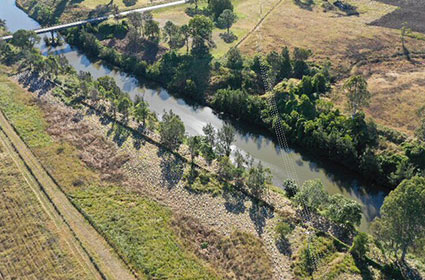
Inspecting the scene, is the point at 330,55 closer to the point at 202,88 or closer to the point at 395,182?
the point at 202,88

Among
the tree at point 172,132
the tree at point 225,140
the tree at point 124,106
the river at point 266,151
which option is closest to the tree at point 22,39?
the river at point 266,151

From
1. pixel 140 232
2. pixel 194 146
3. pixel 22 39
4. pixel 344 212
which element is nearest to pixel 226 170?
pixel 194 146

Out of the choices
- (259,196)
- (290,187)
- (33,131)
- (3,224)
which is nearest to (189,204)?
(259,196)

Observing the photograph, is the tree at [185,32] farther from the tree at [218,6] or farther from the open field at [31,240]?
the open field at [31,240]

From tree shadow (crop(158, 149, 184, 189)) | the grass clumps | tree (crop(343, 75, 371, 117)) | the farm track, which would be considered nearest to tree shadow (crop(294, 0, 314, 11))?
tree (crop(343, 75, 371, 117))

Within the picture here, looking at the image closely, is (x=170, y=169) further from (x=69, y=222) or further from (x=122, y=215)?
(x=69, y=222)
